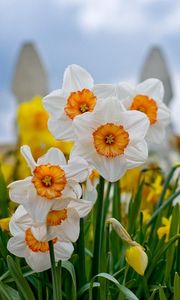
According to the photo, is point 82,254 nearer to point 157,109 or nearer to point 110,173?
point 110,173

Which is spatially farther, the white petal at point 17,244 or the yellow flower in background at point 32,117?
the yellow flower in background at point 32,117

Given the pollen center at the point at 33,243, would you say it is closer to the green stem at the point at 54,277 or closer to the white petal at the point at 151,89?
the green stem at the point at 54,277

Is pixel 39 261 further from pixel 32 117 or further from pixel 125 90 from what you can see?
pixel 32 117

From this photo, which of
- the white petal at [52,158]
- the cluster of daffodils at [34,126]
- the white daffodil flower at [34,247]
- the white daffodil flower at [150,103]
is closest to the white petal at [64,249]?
the white daffodil flower at [34,247]

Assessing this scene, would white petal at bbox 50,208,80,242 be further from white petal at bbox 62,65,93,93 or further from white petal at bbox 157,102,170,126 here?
white petal at bbox 157,102,170,126

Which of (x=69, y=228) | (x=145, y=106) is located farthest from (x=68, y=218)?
(x=145, y=106)

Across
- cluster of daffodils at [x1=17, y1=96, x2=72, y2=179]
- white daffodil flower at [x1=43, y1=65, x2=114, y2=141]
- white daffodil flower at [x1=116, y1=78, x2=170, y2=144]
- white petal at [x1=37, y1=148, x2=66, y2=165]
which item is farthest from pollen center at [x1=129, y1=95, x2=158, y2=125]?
cluster of daffodils at [x1=17, y1=96, x2=72, y2=179]

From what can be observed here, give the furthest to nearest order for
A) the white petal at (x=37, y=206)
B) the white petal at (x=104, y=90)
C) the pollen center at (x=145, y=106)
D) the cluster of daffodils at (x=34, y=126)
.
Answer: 1. the cluster of daffodils at (x=34, y=126)
2. the pollen center at (x=145, y=106)
3. the white petal at (x=104, y=90)
4. the white petal at (x=37, y=206)
